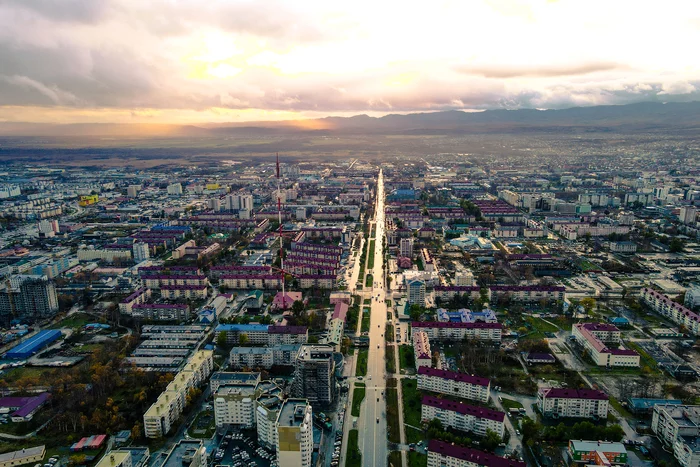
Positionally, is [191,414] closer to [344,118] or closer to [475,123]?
[475,123]

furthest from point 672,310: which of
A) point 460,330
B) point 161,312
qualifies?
point 161,312

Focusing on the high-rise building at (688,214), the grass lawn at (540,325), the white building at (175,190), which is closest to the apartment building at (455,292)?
the grass lawn at (540,325)

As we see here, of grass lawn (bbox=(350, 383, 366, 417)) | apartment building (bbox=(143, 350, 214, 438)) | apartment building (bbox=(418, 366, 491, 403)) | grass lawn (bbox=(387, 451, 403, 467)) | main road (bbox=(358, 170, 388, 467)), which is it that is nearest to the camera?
grass lawn (bbox=(387, 451, 403, 467))

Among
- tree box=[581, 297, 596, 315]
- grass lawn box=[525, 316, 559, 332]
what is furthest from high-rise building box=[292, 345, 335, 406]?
tree box=[581, 297, 596, 315]

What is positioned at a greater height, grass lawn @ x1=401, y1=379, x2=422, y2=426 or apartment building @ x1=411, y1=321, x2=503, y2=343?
apartment building @ x1=411, y1=321, x2=503, y2=343

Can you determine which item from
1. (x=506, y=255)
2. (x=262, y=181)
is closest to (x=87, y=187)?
(x=262, y=181)

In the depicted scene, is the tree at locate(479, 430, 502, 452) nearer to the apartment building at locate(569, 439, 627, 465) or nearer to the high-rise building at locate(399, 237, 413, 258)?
the apartment building at locate(569, 439, 627, 465)
